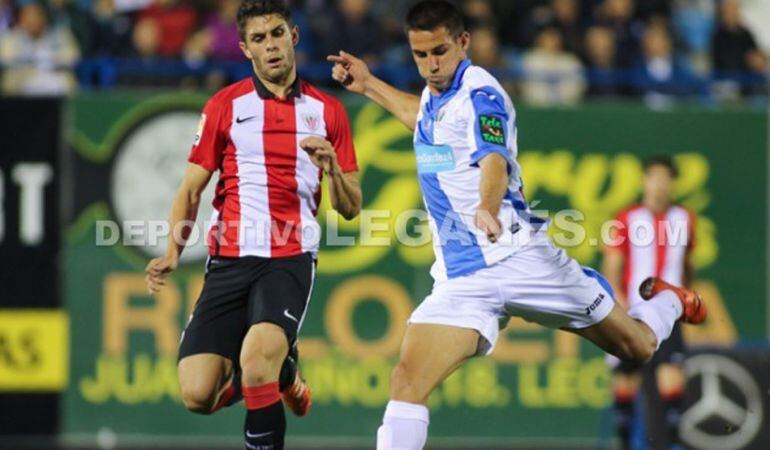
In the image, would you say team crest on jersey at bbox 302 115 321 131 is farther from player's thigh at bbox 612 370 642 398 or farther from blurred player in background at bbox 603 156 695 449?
player's thigh at bbox 612 370 642 398

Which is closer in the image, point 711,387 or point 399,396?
point 399,396

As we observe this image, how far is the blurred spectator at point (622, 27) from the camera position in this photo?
1509cm

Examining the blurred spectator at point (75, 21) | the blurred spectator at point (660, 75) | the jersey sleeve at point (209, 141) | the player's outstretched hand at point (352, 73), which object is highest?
the blurred spectator at point (75, 21)

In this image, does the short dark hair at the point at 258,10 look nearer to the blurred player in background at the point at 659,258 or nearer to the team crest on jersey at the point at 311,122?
the team crest on jersey at the point at 311,122

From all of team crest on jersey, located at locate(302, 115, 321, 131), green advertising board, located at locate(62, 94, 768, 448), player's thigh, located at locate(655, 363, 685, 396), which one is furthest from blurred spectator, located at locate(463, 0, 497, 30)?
team crest on jersey, located at locate(302, 115, 321, 131)

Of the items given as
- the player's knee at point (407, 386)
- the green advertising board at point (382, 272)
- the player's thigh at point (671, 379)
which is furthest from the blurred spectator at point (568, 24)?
the player's knee at point (407, 386)

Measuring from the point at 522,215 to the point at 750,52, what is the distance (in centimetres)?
821

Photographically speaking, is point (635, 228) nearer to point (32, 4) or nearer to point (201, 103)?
point (201, 103)

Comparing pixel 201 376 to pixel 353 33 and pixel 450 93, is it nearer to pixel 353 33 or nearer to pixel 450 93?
pixel 450 93

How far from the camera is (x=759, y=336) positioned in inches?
555

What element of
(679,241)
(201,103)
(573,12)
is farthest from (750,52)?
(201,103)

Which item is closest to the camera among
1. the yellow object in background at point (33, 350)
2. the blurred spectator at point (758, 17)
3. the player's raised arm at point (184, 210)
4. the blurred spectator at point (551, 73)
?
the player's raised arm at point (184, 210)

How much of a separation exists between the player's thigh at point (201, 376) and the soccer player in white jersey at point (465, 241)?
135 cm

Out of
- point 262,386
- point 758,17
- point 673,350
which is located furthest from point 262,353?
point 758,17
